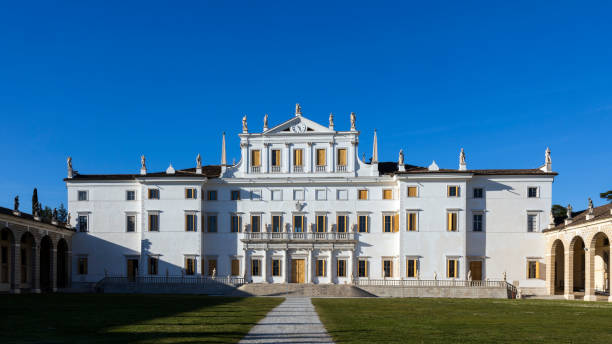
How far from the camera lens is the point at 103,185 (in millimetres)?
52594

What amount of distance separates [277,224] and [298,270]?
4.28m

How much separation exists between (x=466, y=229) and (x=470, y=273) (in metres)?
3.63

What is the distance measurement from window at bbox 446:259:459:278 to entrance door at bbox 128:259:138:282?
85.2 feet

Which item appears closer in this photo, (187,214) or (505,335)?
(505,335)

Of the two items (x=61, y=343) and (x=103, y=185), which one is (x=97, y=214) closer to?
(x=103, y=185)

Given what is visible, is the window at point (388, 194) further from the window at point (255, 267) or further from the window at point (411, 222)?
the window at point (255, 267)

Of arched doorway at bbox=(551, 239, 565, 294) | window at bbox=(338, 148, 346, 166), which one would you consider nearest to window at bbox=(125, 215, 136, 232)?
window at bbox=(338, 148, 346, 166)

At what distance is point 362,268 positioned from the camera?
166 feet

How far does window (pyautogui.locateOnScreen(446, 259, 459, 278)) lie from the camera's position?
4888 centimetres

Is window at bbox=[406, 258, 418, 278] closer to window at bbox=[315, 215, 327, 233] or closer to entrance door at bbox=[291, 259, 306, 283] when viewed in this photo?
window at bbox=[315, 215, 327, 233]

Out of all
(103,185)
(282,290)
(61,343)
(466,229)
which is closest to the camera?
(61,343)

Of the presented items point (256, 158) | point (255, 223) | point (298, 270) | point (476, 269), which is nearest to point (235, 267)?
point (255, 223)

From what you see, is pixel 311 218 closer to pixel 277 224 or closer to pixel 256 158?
pixel 277 224

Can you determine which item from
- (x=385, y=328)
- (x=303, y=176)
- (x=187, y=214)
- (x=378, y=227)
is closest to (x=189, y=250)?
(x=187, y=214)
